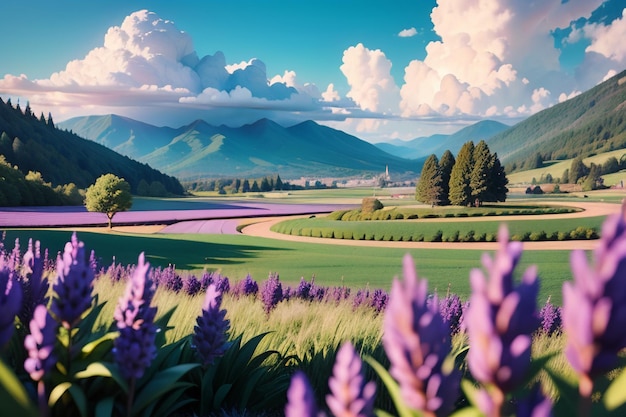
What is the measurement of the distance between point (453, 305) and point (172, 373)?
412 cm

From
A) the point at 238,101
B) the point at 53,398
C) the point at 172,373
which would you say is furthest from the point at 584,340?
the point at 238,101

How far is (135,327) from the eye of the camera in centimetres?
164

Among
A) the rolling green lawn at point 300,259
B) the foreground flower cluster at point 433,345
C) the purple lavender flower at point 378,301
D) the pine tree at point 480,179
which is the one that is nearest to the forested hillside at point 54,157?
the rolling green lawn at point 300,259

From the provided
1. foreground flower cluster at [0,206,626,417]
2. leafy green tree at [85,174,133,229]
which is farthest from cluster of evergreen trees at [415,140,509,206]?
foreground flower cluster at [0,206,626,417]

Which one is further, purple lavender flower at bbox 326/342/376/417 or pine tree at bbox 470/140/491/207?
pine tree at bbox 470/140/491/207

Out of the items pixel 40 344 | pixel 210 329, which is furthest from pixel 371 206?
pixel 40 344

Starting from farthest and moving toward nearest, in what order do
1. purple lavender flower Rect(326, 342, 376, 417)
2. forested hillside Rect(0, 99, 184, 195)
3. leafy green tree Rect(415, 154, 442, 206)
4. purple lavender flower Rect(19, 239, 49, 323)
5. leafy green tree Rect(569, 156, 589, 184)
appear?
forested hillside Rect(0, 99, 184, 195) → leafy green tree Rect(415, 154, 442, 206) → leafy green tree Rect(569, 156, 589, 184) → purple lavender flower Rect(19, 239, 49, 323) → purple lavender flower Rect(326, 342, 376, 417)

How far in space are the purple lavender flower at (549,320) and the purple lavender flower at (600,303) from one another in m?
6.04

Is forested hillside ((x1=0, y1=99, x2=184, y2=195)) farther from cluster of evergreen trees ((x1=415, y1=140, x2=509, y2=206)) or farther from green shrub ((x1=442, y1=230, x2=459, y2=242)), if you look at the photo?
green shrub ((x1=442, y1=230, x2=459, y2=242))

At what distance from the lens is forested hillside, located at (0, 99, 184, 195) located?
1316 inches

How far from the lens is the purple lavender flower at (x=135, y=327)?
1.63 m

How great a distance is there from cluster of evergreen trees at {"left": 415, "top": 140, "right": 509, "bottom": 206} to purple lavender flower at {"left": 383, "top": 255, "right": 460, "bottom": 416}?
23864 millimetres

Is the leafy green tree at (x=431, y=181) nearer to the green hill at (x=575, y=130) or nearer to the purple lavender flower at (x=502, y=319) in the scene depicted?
the green hill at (x=575, y=130)

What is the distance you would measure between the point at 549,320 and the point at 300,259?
9687mm
